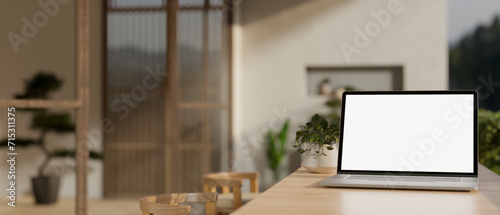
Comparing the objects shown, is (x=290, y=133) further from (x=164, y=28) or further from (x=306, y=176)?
(x=306, y=176)

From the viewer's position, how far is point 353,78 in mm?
8070

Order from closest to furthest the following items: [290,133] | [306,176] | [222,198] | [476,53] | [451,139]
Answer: [451,139] < [306,176] < [222,198] < [290,133] < [476,53]

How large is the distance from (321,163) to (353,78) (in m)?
5.25

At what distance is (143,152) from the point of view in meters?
7.61

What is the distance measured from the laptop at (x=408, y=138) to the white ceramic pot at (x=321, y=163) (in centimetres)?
39

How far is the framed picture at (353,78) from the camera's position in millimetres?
7984

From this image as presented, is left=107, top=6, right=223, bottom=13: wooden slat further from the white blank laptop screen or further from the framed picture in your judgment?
the white blank laptop screen

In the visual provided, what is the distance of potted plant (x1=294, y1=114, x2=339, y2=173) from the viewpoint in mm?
2939

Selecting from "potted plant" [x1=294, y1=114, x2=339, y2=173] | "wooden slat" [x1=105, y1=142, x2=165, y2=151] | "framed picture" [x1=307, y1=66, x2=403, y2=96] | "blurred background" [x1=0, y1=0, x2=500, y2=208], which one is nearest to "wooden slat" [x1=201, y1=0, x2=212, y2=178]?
"blurred background" [x1=0, y1=0, x2=500, y2=208]

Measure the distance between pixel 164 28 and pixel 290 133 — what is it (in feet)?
6.55

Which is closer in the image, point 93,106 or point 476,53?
point 93,106

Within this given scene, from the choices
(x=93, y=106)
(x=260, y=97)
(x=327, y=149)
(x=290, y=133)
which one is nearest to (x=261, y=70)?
(x=260, y=97)

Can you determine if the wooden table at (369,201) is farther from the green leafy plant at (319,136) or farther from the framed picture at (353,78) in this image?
the framed picture at (353,78)

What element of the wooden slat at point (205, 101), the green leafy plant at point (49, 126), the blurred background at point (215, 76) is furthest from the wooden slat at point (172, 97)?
the green leafy plant at point (49, 126)
